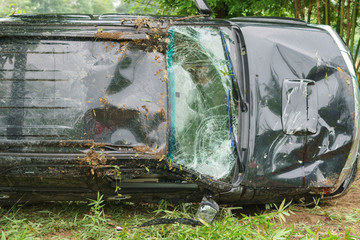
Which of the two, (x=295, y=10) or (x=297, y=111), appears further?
(x=295, y=10)

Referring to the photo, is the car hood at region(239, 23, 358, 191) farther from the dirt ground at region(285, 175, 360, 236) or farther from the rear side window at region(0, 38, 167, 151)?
the rear side window at region(0, 38, 167, 151)

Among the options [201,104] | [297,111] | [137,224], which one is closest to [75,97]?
[201,104]

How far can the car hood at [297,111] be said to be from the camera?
9.27 ft

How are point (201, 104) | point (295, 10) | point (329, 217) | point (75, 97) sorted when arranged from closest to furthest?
point (75, 97), point (201, 104), point (329, 217), point (295, 10)

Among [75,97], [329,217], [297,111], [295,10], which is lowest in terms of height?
[329,217]

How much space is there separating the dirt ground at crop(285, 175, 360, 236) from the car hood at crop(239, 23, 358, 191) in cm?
29

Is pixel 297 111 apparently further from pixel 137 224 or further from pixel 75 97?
pixel 75 97

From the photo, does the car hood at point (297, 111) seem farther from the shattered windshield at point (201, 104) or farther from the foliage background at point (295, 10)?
the foliage background at point (295, 10)

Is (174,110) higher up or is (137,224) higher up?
(174,110)

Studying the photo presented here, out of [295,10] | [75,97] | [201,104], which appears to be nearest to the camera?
[75,97]

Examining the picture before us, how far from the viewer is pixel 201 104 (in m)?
2.77

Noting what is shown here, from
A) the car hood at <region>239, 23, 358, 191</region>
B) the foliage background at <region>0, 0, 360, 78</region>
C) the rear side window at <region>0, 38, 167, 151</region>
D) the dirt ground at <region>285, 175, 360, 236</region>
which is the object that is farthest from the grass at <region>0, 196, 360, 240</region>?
the foliage background at <region>0, 0, 360, 78</region>

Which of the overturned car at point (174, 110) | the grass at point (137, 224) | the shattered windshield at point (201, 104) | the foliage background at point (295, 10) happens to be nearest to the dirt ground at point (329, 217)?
the grass at point (137, 224)

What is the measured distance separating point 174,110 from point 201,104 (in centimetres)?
21
